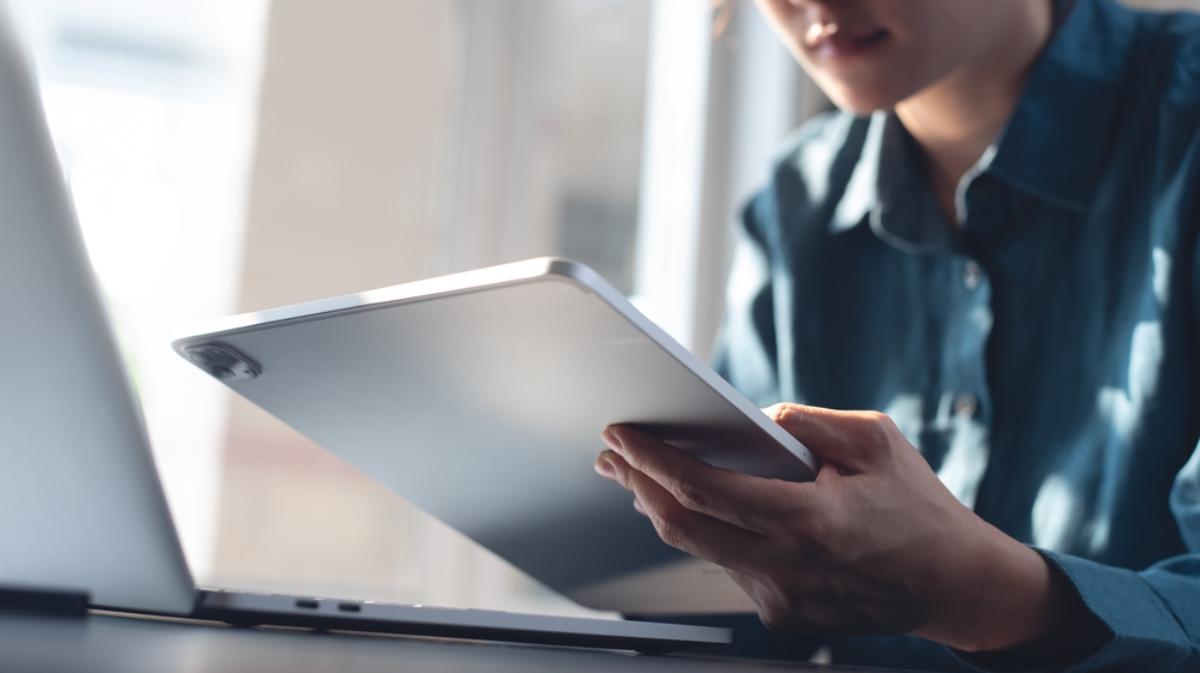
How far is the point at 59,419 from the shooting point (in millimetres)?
449

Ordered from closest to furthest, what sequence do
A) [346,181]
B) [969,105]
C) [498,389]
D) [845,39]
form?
[498,389], [845,39], [969,105], [346,181]

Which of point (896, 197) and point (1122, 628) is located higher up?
point (896, 197)

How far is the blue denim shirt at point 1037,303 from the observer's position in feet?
2.86

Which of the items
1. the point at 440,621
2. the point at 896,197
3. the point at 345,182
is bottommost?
the point at 440,621

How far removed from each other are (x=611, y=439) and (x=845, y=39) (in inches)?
20.8

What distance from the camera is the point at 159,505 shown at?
19.1 inches

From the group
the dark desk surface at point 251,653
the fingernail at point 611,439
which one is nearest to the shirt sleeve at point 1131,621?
the dark desk surface at point 251,653

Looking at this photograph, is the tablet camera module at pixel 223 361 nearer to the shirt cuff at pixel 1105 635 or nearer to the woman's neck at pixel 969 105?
the shirt cuff at pixel 1105 635

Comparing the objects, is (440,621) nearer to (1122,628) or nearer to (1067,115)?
(1122,628)

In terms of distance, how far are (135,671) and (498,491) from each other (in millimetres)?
373

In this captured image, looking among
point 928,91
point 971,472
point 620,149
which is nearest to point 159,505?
point 971,472

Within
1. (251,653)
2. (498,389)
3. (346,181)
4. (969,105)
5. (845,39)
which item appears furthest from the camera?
(346,181)

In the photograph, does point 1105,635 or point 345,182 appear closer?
point 1105,635

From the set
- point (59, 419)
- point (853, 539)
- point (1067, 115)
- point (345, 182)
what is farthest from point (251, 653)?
point (345, 182)
